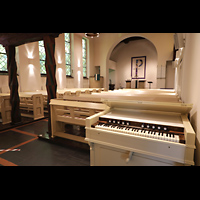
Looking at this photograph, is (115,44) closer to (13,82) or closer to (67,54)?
(67,54)

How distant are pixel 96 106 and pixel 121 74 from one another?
14143 mm

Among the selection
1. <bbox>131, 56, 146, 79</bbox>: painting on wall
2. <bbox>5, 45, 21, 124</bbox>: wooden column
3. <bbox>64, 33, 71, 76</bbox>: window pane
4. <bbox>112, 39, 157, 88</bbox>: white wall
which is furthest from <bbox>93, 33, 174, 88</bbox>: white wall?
<bbox>5, 45, 21, 124</bbox>: wooden column

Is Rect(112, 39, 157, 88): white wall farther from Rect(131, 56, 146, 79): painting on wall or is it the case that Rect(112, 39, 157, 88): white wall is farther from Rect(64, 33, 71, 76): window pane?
Rect(64, 33, 71, 76): window pane

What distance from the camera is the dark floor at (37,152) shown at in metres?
2.22

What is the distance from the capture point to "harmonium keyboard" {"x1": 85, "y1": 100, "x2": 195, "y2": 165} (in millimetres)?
1227

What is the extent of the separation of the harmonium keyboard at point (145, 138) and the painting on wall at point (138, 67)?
13.8 m

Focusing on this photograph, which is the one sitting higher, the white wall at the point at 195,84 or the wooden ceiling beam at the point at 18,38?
the wooden ceiling beam at the point at 18,38

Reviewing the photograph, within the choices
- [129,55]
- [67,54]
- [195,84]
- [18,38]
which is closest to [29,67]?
[67,54]

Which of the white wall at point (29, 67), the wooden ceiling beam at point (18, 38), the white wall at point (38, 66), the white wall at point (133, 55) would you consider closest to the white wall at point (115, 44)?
the white wall at point (38, 66)

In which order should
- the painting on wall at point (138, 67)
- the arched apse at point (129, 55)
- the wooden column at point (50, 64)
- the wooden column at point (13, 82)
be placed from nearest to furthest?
the wooden column at point (50, 64), the wooden column at point (13, 82), the arched apse at point (129, 55), the painting on wall at point (138, 67)

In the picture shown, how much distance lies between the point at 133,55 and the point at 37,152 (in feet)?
48.4

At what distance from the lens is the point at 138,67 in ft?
49.2

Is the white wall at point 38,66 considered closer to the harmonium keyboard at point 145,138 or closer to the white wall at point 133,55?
the white wall at point 133,55

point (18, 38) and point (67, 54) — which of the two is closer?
point (18, 38)
